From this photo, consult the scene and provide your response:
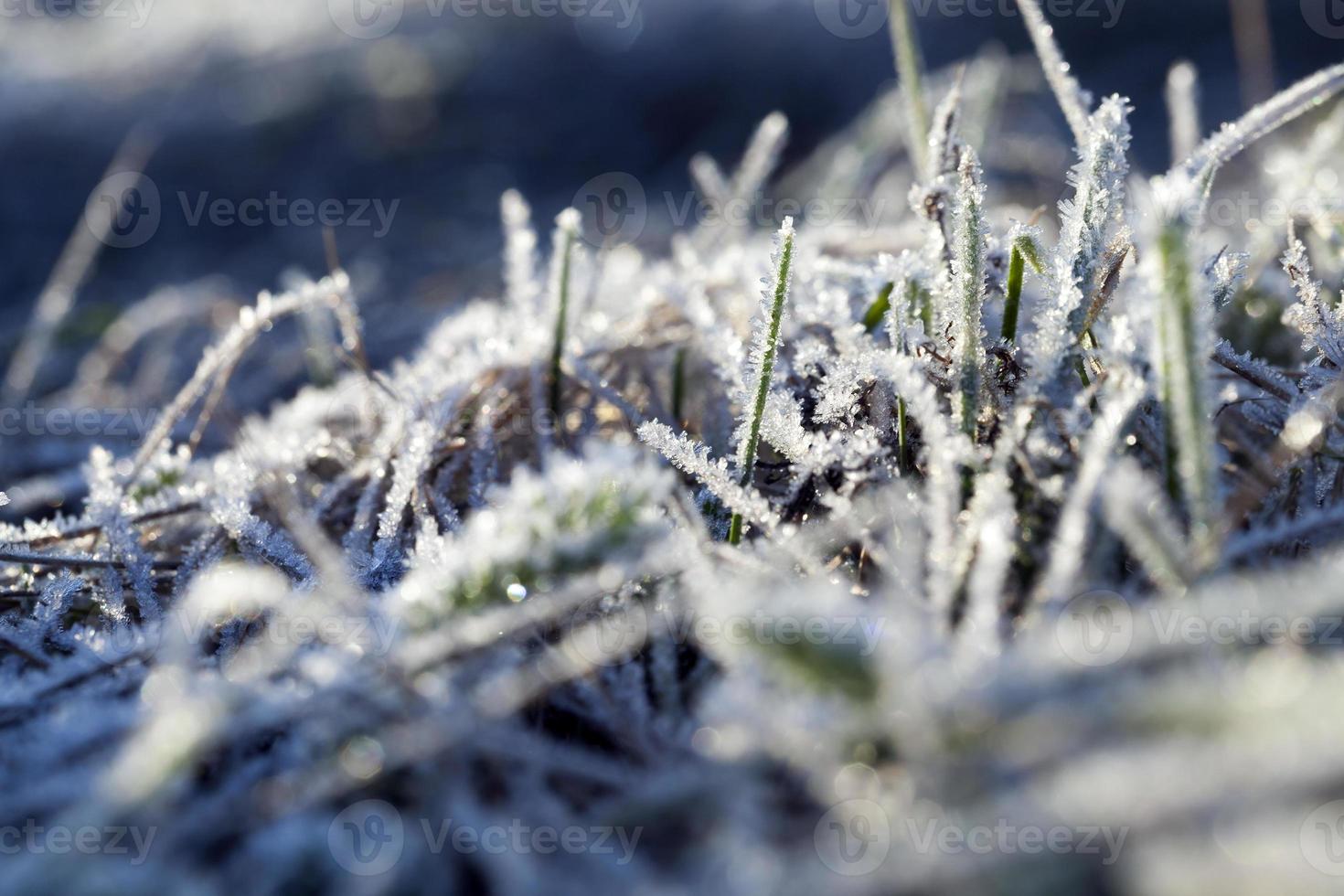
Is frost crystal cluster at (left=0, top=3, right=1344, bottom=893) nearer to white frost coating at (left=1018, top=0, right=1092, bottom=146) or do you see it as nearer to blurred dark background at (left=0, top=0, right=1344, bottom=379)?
white frost coating at (left=1018, top=0, right=1092, bottom=146)

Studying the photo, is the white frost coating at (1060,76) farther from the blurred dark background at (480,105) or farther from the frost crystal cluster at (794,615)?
the blurred dark background at (480,105)

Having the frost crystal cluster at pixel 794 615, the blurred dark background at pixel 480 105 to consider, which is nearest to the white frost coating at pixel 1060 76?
the frost crystal cluster at pixel 794 615

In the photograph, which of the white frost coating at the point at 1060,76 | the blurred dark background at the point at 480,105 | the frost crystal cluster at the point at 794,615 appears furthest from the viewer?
the blurred dark background at the point at 480,105

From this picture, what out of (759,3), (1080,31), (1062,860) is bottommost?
(1062,860)

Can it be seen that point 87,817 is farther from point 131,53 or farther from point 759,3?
point 131,53

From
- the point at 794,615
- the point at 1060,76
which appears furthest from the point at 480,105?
the point at 794,615

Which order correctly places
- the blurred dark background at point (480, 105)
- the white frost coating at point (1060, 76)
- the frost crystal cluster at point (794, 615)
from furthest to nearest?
the blurred dark background at point (480, 105)
the white frost coating at point (1060, 76)
the frost crystal cluster at point (794, 615)

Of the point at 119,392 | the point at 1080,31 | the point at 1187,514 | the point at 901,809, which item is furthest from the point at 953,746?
the point at 1080,31

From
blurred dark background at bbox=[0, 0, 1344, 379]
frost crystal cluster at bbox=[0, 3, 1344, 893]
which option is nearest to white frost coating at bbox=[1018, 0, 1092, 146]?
frost crystal cluster at bbox=[0, 3, 1344, 893]

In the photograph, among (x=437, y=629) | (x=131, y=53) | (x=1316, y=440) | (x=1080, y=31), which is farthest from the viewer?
(x=131, y=53)
